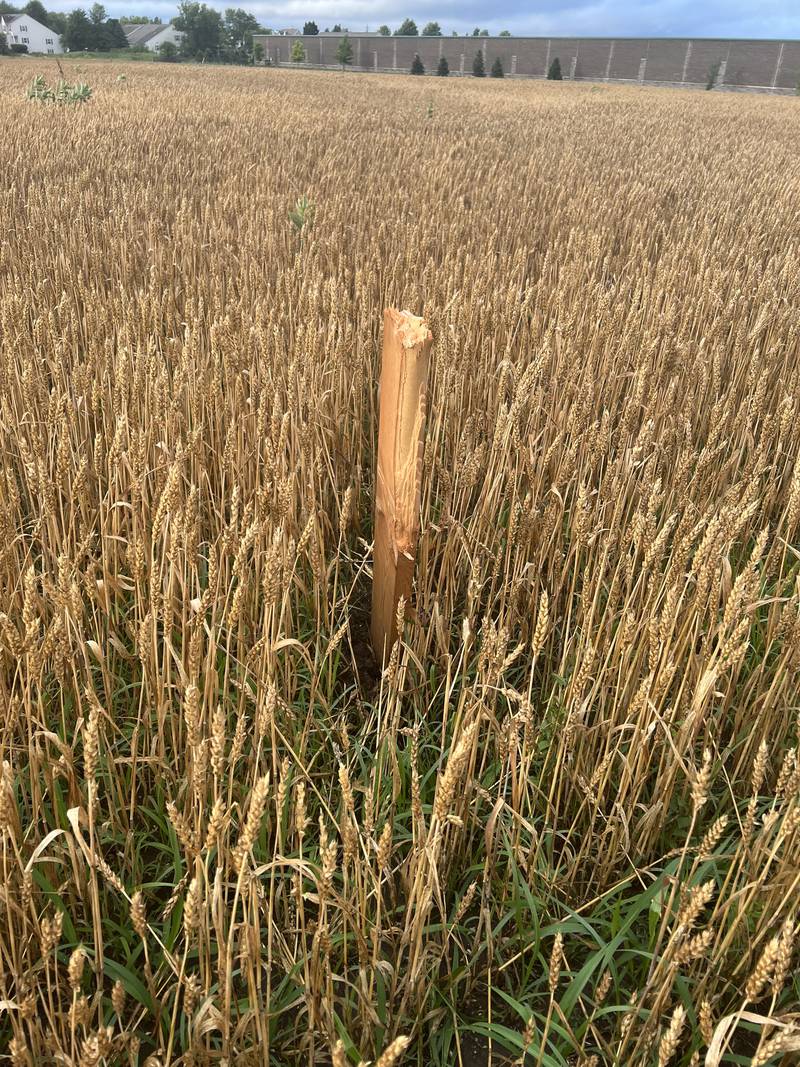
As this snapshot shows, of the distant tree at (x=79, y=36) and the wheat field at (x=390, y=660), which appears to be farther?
the distant tree at (x=79, y=36)

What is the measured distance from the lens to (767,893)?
1178 mm

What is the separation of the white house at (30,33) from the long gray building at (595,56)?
21532 millimetres

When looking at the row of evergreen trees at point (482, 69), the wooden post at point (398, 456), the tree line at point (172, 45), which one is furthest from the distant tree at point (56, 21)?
the wooden post at point (398, 456)

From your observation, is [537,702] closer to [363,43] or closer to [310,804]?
[310,804]

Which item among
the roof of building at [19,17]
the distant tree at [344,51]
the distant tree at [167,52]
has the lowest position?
the distant tree at [167,52]

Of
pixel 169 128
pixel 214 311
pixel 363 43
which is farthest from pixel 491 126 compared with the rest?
pixel 363 43

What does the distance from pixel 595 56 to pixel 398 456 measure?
191 ft

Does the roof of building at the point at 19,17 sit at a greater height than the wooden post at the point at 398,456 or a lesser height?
greater

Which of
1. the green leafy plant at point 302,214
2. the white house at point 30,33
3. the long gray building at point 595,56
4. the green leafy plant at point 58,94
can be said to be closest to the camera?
the green leafy plant at point 302,214

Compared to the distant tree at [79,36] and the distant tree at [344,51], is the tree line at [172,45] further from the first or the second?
the distant tree at [344,51]

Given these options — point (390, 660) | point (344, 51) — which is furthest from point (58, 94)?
point (344, 51)

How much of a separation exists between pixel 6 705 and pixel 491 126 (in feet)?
37.0

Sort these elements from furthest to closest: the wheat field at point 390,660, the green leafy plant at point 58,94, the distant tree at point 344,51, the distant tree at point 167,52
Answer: the distant tree at point 344,51
the distant tree at point 167,52
the green leafy plant at point 58,94
the wheat field at point 390,660

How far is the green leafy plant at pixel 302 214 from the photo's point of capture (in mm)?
4543
